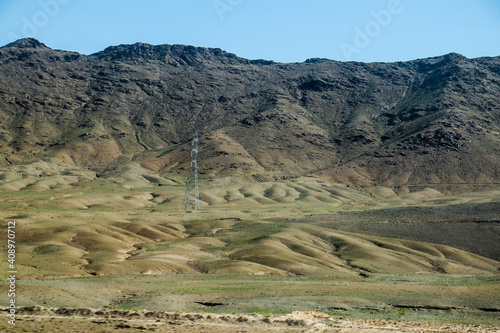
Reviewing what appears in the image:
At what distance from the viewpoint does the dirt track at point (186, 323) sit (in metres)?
22.6

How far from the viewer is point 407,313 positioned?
95.2 ft

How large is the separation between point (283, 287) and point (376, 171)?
173 metres

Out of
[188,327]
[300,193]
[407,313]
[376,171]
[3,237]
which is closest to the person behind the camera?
[188,327]

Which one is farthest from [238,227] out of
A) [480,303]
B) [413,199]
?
[413,199]

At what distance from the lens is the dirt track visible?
22.6m

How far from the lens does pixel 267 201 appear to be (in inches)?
5743

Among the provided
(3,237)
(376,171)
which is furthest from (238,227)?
(376,171)

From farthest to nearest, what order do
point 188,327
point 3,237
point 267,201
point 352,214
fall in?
point 267,201 < point 352,214 < point 3,237 < point 188,327

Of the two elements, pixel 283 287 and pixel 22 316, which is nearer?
pixel 22 316

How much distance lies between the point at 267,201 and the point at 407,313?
116963mm

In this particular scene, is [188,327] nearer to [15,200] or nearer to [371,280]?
[371,280]

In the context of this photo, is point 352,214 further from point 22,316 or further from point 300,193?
point 22,316

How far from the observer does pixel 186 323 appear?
24062 mm

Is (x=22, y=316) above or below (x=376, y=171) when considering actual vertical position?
below
